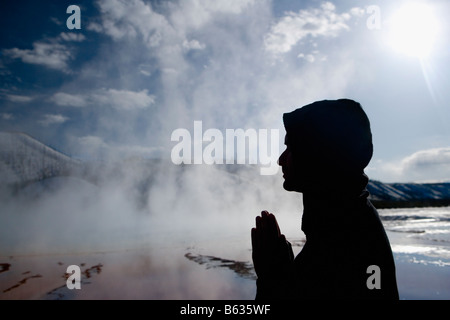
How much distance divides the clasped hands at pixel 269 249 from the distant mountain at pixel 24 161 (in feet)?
117

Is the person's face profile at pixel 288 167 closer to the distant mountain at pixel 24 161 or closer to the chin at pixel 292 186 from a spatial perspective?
the chin at pixel 292 186

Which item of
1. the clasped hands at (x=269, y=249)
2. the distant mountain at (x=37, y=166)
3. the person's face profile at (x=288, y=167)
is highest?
the distant mountain at (x=37, y=166)

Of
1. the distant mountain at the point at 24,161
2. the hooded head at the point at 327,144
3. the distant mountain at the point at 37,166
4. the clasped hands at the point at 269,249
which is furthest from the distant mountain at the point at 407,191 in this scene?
the clasped hands at the point at 269,249

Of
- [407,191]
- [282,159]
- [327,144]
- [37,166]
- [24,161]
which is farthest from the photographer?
[407,191]

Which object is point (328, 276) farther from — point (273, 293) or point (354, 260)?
point (273, 293)

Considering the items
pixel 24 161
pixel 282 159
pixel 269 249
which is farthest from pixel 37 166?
pixel 269 249

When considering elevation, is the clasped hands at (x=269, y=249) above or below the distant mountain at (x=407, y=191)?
above

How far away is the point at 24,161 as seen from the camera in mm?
32250

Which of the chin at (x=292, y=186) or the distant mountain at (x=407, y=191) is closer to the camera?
the chin at (x=292, y=186)

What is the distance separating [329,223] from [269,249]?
32 cm

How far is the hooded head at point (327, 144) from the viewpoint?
1.37 meters

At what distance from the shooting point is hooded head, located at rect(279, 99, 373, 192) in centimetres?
137

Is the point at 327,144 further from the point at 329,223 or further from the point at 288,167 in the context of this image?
the point at 329,223
